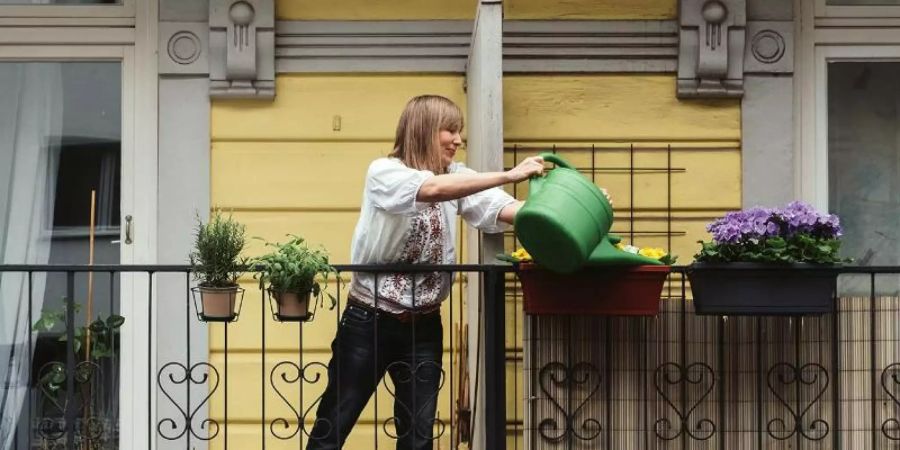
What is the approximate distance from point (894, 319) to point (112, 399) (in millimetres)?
3714

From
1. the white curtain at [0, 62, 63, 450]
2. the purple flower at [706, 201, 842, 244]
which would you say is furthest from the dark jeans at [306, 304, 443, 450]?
the white curtain at [0, 62, 63, 450]

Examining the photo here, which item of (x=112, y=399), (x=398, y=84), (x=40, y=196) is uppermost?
(x=398, y=84)

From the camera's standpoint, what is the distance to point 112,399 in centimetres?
725

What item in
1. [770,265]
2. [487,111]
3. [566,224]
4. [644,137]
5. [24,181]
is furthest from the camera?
[24,181]

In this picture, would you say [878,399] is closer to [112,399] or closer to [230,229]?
[230,229]

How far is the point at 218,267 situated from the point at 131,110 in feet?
6.19

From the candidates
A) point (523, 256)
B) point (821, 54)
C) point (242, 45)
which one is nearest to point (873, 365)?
point (523, 256)

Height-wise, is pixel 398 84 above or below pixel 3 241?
above

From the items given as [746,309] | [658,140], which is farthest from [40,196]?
[746,309]

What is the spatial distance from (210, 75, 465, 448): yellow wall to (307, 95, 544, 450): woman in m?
1.27

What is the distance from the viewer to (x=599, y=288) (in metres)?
5.66

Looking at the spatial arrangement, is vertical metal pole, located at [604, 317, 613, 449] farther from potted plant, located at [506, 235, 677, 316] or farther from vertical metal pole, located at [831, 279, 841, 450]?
vertical metal pole, located at [831, 279, 841, 450]

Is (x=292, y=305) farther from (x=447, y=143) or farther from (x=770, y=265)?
(x=770, y=265)

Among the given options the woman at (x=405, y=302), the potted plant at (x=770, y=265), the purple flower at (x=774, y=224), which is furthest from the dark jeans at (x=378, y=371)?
the purple flower at (x=774, y=224)
